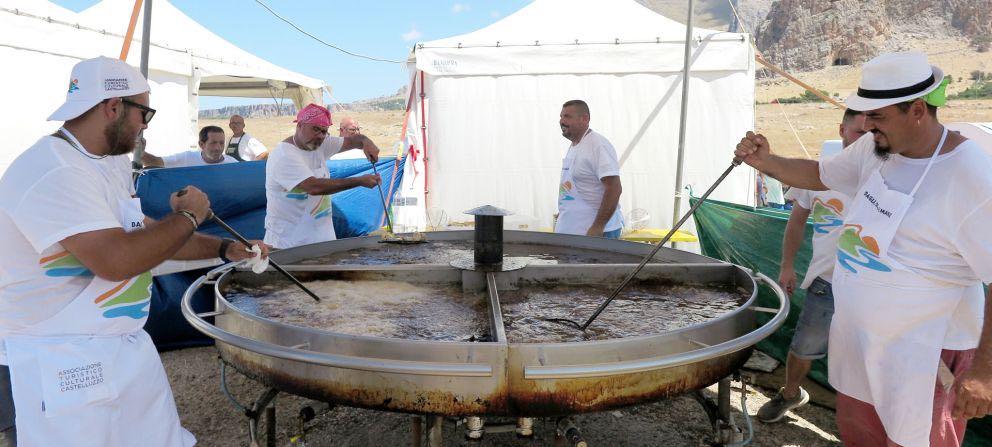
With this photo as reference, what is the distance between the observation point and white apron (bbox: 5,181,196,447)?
1.81 m

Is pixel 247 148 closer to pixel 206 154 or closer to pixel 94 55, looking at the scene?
pixel 206 154

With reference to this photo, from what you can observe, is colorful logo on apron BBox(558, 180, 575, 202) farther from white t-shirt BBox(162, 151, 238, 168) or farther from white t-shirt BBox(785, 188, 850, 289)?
white t-shirt BBox(162, 151, 238, 168)

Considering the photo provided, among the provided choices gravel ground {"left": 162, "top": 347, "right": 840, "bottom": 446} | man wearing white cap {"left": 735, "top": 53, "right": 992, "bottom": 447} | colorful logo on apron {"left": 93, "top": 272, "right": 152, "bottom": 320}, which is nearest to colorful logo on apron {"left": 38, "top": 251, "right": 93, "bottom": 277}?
colorful logo on apron {"left": 93, "top": 272, "right": 152, "bottom": 320}

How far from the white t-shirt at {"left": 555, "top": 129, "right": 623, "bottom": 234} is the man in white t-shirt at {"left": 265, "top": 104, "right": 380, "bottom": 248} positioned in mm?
1542

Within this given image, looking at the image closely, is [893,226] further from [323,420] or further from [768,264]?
[323,420]

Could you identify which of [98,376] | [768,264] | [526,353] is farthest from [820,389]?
[98,376]

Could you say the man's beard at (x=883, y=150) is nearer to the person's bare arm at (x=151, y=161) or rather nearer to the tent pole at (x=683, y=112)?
the tent pole at (x=683, y=112)

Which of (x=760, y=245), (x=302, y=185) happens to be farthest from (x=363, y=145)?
(x=760, y=245)

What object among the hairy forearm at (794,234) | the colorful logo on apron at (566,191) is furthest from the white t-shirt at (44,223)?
the hairy forearm at (794,234)

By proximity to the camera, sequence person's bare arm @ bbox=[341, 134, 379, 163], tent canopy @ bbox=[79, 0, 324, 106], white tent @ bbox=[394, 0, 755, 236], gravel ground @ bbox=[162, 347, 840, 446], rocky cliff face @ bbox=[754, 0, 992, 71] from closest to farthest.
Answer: gravel ground @ bbox=[162, 347, 840, 446], person's bare arm @ bbox=[341, 134, 379, 163], white tent @ bbox=[394, 0, 755, 236], tent canopy @ bbox=[79, 0, 324, 106], rocky cliff face @ bbox=[754, 0, 992, 71]

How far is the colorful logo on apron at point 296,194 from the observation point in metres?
4.16

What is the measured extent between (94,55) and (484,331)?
275 inches

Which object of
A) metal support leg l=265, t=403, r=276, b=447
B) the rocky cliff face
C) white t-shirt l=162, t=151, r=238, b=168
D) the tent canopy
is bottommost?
metal support leg l=265, t=403, r=276, b=447

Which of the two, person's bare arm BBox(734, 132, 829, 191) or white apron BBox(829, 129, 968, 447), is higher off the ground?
person's bare arm BBox(734, 132, 829, 191)
